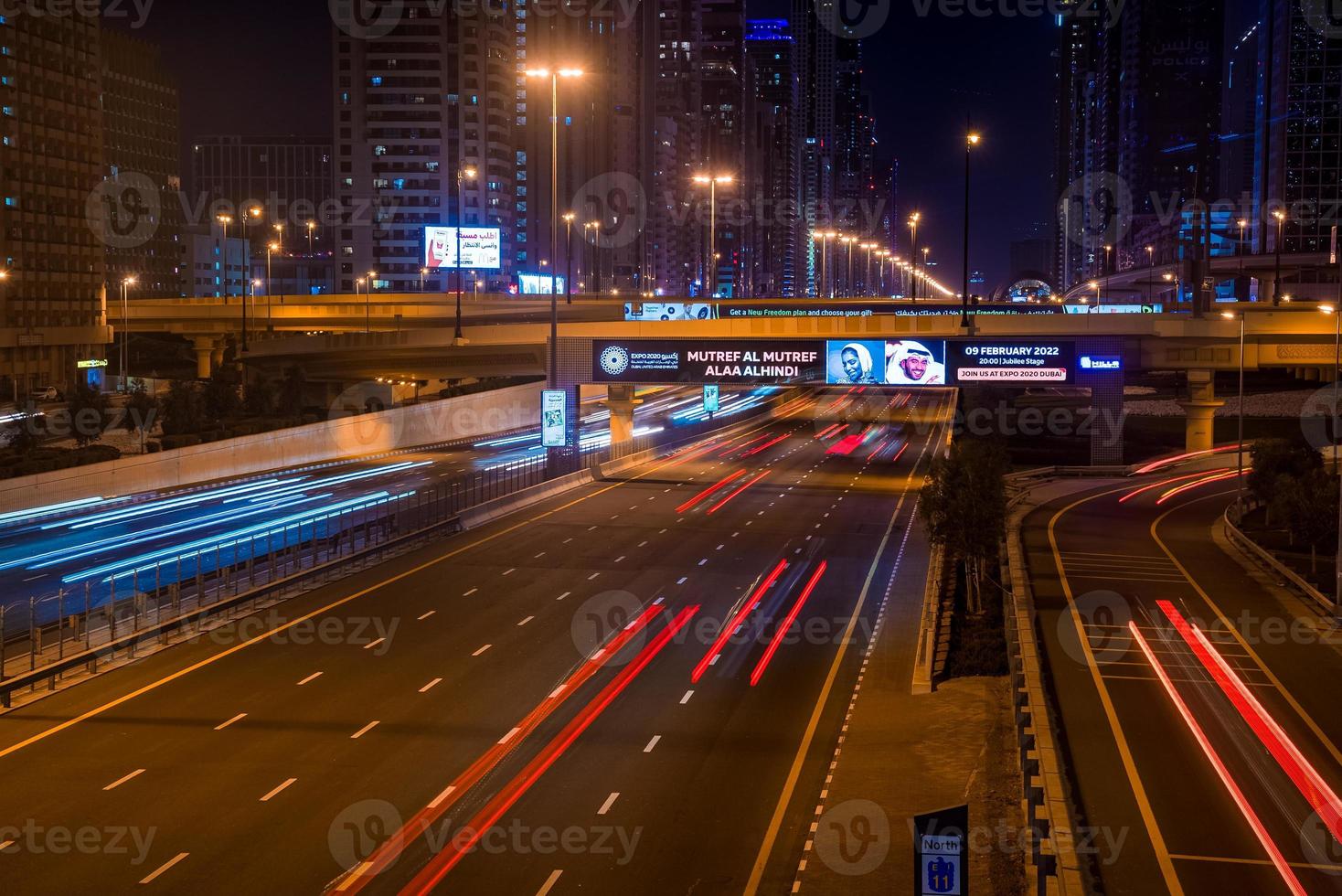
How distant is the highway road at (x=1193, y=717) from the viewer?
1366 centimetres

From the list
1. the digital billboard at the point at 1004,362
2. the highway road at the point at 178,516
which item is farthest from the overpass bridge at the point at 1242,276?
the highway road at the point at 178,516

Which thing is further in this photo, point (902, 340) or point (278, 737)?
point (902, 340)

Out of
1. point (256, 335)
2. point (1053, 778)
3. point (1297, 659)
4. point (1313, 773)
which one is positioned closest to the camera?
point (1053, 778)

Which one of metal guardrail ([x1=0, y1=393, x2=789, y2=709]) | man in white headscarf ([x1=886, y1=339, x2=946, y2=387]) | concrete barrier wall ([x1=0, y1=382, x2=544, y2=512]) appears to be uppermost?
man in white headscarf ([x1=886, y1=339, x2=946, y2=387])

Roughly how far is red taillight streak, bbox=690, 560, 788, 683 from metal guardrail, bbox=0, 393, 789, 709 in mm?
9356

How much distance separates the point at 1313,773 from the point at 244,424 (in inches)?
1746

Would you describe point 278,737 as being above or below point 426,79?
below

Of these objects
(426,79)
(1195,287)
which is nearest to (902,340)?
(1195,287)

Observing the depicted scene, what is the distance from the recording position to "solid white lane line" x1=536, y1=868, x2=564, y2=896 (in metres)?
13.3

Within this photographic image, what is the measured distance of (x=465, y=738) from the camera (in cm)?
1825

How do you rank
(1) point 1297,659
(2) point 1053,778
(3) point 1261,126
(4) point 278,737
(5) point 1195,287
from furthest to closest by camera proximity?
(3) point 1261,126
(5) point 1195,287
(1) point 1297,659
(4) point 278,737
(2) point 1053,778

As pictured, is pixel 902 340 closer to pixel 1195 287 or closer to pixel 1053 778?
pixel 1195 287

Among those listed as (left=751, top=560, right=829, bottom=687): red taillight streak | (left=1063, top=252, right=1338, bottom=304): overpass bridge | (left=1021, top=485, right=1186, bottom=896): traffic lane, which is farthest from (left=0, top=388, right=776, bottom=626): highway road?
(left=1063, top=252, right=1338, bottom=304): overpass bridge

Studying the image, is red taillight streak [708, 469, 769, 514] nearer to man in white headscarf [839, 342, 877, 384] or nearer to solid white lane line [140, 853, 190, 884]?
man in white headscarf [839, 342, 877, 384]
